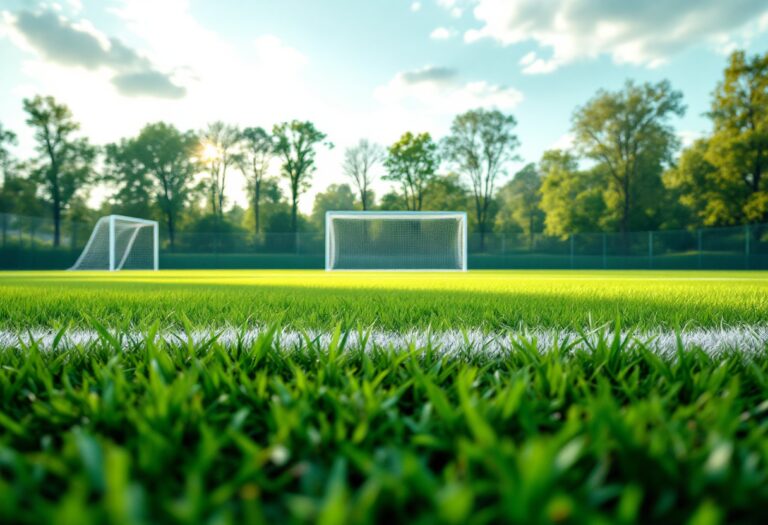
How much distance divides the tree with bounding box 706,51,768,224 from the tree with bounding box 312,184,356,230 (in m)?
33.9

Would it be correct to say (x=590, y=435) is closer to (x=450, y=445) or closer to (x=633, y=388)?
(x=450, y=445)

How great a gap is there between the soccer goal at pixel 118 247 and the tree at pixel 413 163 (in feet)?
65.8

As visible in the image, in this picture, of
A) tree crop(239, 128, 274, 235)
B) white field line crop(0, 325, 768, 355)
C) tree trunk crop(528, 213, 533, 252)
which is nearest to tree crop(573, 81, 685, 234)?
tree trunk crop(528, 213, 533, 252)

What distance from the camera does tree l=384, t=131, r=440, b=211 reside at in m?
36.5

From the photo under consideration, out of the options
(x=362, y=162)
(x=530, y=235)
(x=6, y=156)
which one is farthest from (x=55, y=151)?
(x=530, y=235)

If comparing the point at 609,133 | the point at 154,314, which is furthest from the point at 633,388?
the point at 609,133

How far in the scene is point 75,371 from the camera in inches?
44.9

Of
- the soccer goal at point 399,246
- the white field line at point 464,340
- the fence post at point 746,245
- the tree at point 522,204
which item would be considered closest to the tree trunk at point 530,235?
the tree at point 522,204

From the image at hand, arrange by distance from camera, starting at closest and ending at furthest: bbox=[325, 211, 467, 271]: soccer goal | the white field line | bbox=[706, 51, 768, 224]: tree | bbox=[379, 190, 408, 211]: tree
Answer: the white field line, bbox=[325, 211, 467, 271]: soccer goal, bbox=[706, 51, 768, 224]: tree, bbox=[379, 190, 408, 211]: tree

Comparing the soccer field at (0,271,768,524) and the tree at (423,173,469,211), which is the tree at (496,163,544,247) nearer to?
the tree at (423,173,469,211)

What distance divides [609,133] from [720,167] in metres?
7.25

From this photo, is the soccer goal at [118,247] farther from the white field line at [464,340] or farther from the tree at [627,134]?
the tree at [627,134]

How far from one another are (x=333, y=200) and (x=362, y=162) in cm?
1593

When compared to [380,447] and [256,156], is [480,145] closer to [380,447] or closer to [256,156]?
[256,156]
